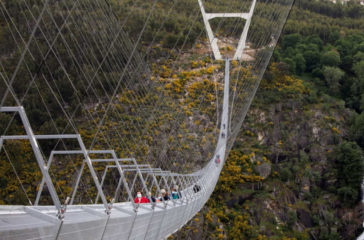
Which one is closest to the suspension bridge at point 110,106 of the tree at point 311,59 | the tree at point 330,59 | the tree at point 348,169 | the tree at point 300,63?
the tree at point 348,169

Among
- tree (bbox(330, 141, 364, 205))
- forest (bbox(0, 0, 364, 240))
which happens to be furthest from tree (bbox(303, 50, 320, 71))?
tree (bbox(330, 141, 364, 205))

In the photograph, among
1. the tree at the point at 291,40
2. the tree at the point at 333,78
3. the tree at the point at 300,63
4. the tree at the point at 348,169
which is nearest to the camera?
the tree at the point at 348,169

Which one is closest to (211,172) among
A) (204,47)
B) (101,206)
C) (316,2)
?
(101,206)

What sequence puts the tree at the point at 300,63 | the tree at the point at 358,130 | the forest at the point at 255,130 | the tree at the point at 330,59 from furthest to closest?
1. the tree at the point at 300,63
2. the tree at the point at 330,59
3. the tree at the point at 358,130
4. the forest at the point at 255,130

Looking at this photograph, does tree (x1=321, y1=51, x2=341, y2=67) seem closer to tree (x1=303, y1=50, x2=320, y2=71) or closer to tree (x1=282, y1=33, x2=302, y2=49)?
tree (x1=303, y1=50, x2=320, y2=71)

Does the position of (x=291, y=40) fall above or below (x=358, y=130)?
above

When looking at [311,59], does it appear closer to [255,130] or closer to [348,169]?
[255,130]

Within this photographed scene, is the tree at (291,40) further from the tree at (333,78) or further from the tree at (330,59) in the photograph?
the tree at (333,78)

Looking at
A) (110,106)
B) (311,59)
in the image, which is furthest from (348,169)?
(110,106)

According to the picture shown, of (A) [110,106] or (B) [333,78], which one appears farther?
(B) [333,78]
